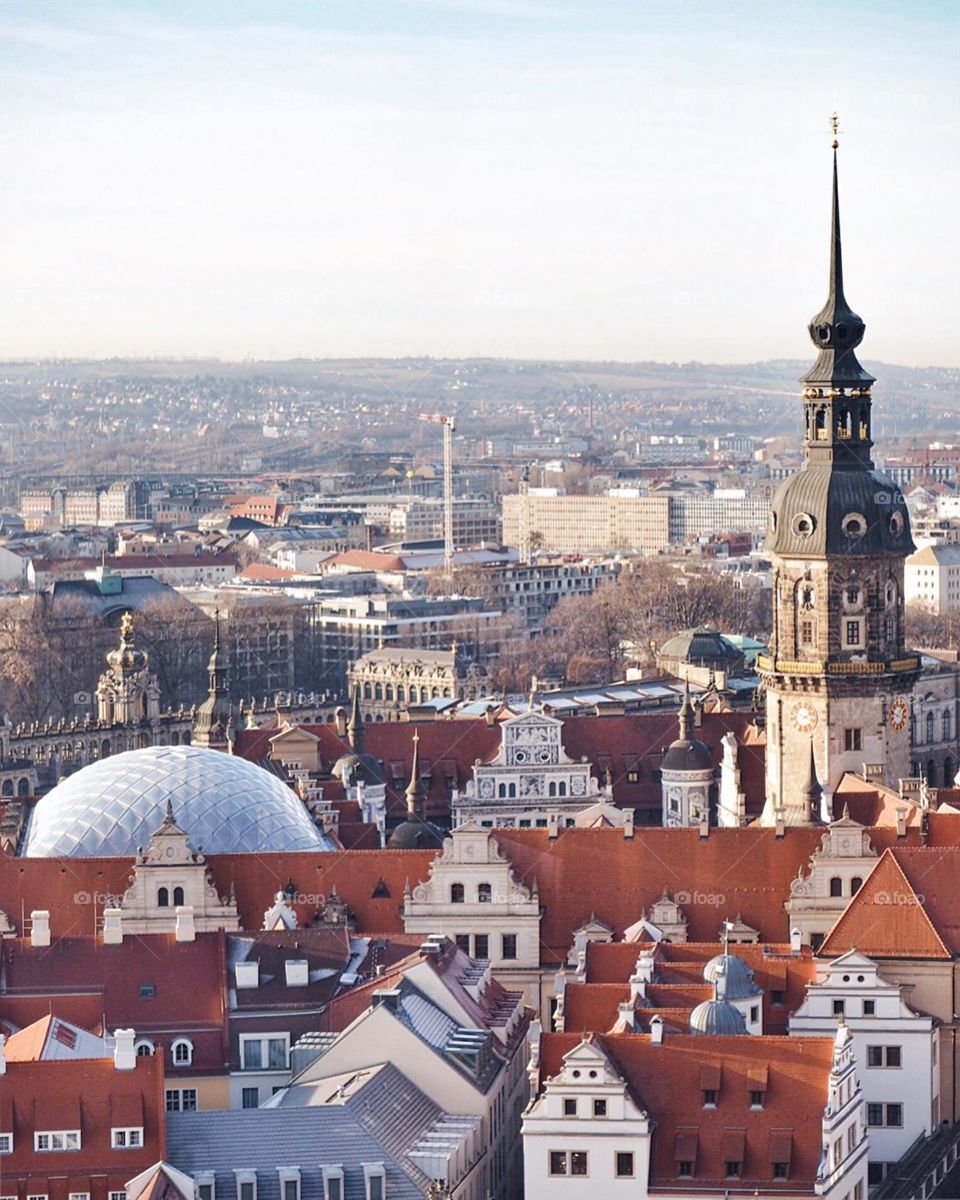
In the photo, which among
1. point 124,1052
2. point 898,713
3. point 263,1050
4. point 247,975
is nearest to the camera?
point 124,1052

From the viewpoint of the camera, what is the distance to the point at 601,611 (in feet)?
611

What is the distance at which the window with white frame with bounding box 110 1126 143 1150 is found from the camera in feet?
187

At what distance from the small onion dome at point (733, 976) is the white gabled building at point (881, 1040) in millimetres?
1336

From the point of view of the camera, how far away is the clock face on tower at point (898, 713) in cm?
8625

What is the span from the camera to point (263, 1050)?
6650 cm

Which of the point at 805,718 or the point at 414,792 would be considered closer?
the point at 805,718

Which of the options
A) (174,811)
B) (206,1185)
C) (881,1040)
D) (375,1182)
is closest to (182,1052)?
(206,1185)

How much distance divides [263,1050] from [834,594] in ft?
75.4

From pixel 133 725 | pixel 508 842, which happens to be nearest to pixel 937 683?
pixel 133 725

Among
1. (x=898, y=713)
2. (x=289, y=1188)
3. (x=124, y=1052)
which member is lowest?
(x=289, y=1188)

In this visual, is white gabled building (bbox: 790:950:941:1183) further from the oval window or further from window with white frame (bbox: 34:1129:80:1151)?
the oval window

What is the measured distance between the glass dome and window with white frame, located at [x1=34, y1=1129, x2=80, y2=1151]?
2118 centimetres

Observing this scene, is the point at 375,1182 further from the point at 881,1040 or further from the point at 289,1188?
the point at 881,1040

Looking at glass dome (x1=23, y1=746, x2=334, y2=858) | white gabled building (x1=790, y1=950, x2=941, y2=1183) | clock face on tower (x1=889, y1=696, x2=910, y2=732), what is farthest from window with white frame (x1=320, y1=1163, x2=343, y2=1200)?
clock face on tower (x1=889, y1=696, x2=910, y2=732)
